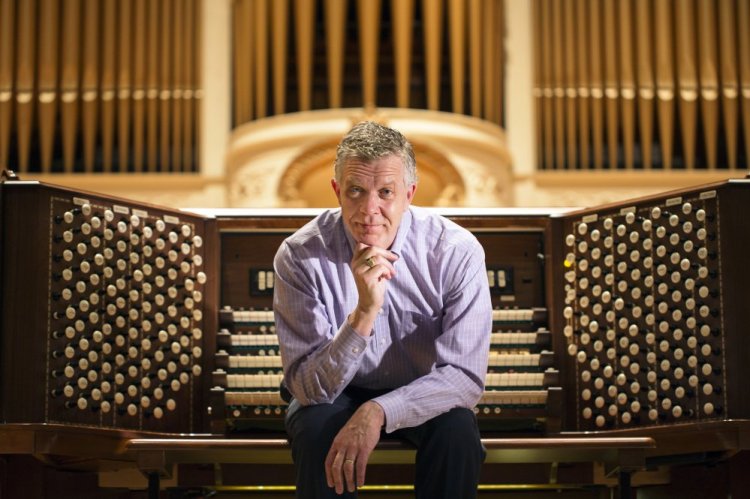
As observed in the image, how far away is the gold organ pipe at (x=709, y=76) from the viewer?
7.31 m

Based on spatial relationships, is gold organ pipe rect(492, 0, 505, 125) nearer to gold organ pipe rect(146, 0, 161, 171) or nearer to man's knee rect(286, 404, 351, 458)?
Answer: gold organ pipe rect(146, 0, 161, 171)

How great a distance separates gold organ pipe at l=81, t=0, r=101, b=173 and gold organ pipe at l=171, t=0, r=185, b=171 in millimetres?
534

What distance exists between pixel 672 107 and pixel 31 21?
437 centimetres

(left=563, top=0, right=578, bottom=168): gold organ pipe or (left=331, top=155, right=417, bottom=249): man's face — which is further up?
(left=563, top=0, right=578, bottom=168): gold organ pipe

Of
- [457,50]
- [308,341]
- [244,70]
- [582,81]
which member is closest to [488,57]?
→ [457,50]

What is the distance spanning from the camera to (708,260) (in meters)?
3.76

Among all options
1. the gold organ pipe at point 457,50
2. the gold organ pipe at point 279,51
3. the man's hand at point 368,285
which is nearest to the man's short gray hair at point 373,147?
the man's hand at point 368,285

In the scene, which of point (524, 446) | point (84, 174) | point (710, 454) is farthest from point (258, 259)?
point (84, 174)

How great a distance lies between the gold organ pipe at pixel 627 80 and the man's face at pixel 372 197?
439 centimetres

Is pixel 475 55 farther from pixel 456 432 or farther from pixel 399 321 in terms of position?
pixel 456 432

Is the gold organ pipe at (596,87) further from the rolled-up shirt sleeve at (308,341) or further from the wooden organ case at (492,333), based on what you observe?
the rolled-up shirt sleeve at (308,341)

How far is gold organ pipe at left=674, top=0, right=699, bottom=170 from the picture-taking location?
7316 mm

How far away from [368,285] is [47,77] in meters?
5.19

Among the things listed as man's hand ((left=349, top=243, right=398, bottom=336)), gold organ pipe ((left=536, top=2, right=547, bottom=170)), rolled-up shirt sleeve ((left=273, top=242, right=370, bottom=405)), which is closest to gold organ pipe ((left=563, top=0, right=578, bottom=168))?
gold organ pipe ((left=536, top=2, right=547, bottom=170))
